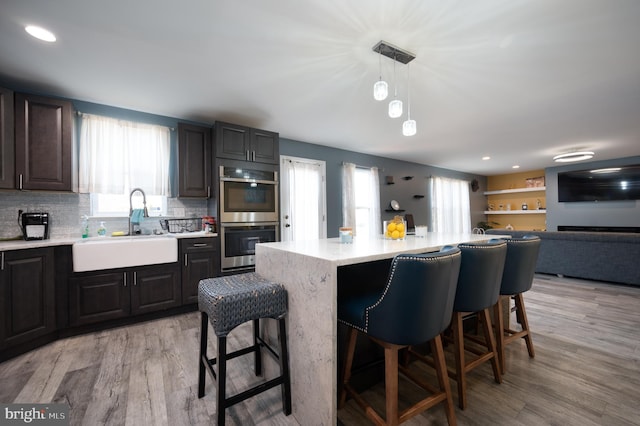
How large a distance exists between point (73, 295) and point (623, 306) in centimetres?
606

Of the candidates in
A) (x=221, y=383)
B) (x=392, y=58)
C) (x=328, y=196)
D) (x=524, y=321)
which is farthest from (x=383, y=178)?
(x=221, y=383)

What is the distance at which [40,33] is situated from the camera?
6.14 feet

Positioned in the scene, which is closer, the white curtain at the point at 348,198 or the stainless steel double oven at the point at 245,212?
the stainless steel double oven at the point at 245,212

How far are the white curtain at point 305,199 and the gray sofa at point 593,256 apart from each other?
3.34m

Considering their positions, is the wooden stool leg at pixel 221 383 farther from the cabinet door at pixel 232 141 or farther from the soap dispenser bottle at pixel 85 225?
the soap dispenser bottle at pixel 85 225

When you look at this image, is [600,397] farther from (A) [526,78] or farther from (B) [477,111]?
(B) [477,111]

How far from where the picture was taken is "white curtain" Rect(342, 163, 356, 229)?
5121 millimetres

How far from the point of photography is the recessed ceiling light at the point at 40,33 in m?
1.82

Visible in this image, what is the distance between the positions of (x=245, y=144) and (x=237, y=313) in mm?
2630

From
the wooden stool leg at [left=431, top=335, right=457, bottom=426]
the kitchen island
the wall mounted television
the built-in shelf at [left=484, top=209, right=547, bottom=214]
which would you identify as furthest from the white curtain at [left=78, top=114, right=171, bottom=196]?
the built-in shelf at [left=484, top=209, right=547, bottom=214]

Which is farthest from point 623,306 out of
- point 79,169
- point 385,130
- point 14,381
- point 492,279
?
point 79,169

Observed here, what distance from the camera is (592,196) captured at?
21.6 feet

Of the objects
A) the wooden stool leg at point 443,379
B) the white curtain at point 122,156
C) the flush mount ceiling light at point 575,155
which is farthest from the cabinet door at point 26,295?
the flush mount ceiling light at point 575,155

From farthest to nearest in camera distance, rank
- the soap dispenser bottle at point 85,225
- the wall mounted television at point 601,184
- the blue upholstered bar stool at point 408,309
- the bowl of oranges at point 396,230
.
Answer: the wall mounted television at point 601,184 → the soap dispenser bottle at point 85,225 → the bowl of oranges at point 396,230 → the blue upholstered bar stool at point 408,309
